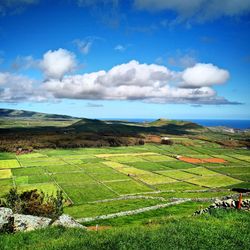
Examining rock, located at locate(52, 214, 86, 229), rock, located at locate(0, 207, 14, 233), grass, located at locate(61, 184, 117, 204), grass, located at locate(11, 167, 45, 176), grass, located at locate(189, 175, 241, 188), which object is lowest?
grass, located at locate(61, 184, 117, 204)

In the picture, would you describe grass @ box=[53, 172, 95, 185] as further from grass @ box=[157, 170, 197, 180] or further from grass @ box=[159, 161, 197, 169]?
grass @ box=[159, 161, 197, 169]

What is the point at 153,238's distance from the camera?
23609 mm

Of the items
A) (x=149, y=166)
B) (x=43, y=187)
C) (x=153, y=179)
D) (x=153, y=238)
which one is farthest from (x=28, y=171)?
(x=153, y=238)

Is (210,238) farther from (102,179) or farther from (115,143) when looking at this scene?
(115,143)

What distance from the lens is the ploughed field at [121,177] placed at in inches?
2758

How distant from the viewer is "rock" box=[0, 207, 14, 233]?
28364 mm

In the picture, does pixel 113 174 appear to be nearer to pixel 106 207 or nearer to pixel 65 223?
pixel 106 207

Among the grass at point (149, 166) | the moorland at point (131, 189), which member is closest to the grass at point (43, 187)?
the moorland at point (131, 189)

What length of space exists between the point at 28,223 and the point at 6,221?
99.5 inches

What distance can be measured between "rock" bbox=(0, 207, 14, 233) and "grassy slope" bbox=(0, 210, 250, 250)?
9.37 feet

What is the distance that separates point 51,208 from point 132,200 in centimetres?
2617

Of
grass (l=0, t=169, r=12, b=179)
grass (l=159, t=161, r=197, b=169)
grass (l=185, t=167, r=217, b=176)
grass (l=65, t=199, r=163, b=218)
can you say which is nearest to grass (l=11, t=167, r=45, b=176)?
grass (l=0, t=169, r=12, b=179)

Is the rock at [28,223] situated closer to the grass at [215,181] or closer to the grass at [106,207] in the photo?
the grass at [106,207]

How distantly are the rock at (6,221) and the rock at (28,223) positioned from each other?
2.33ft
